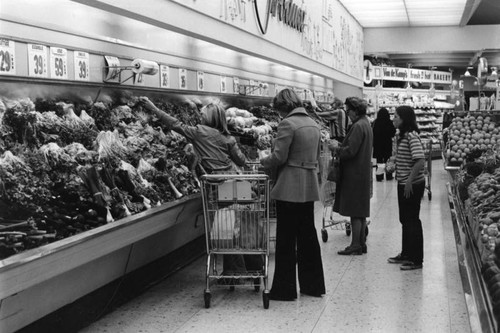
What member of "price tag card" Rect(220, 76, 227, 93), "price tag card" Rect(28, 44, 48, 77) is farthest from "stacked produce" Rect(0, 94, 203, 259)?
"price tag card" Rect(220, 76, 227, 93)

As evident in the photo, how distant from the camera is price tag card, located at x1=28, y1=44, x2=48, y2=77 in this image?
4676 mm

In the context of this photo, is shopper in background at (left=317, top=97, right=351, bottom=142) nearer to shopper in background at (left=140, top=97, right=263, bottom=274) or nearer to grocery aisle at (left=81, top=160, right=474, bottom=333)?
grocery aisle at (left=81, top=160, right=474, bottom=333)

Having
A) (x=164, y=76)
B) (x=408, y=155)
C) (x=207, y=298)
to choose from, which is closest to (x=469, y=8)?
(x=408, y=155)

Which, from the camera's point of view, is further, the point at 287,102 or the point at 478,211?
the point at 287,102

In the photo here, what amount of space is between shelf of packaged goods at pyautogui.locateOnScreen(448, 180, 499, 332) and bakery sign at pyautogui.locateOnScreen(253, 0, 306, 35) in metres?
3.93

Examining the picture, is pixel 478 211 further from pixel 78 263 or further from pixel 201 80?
pixel 201 80

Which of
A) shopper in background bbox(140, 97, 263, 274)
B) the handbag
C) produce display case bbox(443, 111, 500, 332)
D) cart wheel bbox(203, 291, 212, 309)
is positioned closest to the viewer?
produce display case bbox(443, 111, 500, 332)

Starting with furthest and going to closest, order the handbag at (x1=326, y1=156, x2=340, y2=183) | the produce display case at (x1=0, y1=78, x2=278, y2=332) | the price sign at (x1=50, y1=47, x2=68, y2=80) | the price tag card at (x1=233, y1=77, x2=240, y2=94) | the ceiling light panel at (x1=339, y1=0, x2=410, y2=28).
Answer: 1. the ceiling light panel at (x1=339, y1=0, x2=410, y2=28)
2. the price tag card at (x1=233, y1=77, x2=240, y2=94)
3. the handbag at (x1=326, y1=156, x2=340, y2=183)
4. the price sign at (x1=50, y1=47, x2=68, y2=80)
5. the produce display case at (x1=0, y1=78, x2=278, y2=332)

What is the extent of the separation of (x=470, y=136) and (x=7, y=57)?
23.7 ft

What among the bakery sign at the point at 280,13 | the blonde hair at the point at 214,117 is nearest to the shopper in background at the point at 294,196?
the blonde hair at the point at 214,117

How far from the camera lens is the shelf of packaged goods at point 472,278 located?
3123 mm

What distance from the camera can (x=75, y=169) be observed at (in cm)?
432

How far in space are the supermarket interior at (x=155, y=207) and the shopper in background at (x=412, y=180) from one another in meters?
0.12

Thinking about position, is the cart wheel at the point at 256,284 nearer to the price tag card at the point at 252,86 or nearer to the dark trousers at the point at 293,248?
the dark trousers at the point at 293,248
